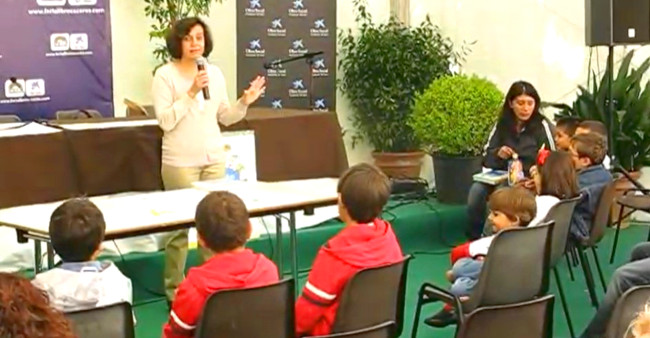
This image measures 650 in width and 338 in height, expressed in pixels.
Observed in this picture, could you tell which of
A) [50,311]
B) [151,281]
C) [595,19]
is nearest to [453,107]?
[595,19]

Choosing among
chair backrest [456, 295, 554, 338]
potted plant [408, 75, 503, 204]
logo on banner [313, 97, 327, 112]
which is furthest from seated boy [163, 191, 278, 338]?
logo on banner [313, 97, 327, 112]

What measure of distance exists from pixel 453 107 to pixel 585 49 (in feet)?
4.89

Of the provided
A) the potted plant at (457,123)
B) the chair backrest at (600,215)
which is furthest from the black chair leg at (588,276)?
the potted plant at (457,123)

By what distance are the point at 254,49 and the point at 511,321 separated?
5746 mm

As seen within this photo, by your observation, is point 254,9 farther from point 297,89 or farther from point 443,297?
point 443,297

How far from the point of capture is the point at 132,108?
706cm

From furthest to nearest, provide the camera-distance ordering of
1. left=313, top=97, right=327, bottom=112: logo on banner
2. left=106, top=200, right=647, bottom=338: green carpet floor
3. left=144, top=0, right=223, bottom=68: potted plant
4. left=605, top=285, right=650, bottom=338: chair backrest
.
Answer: left=313, top=97, right=327, bottom=112: logo on banner < left=144, top=0, right=223, bottom=68: potted plant < left=106, top=200, right=647, bottom=338: green carpet floor < left=605, top=285, right=650, bottom=338: chair backrest

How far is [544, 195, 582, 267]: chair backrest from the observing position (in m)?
4.71

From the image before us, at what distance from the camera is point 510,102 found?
6398 mm

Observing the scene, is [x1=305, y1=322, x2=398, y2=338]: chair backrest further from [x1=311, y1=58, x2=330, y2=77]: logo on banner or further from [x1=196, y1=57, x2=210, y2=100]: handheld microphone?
[x1=311, y1=58, x2=330, y2=77]: logo on banner

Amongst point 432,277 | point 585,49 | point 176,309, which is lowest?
point 432,277

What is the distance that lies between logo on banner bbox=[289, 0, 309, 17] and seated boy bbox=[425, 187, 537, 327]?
4.57 m

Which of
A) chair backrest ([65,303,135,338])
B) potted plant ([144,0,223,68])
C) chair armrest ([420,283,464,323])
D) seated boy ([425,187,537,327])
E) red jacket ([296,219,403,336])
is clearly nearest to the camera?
chair backrest ([65,303,135,338])

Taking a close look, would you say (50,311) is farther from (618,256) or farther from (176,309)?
(618,256)
